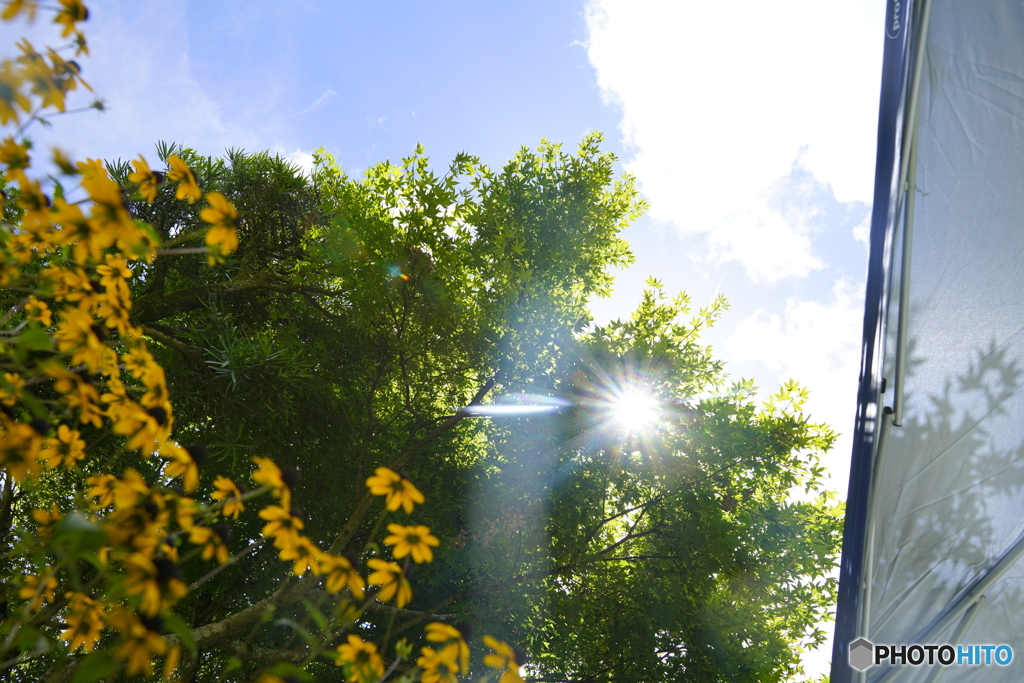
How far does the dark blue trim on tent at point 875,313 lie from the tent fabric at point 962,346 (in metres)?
0.03

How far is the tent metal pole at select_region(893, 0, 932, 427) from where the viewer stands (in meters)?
2.30

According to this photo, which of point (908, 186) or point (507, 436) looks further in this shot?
point (507, 436)

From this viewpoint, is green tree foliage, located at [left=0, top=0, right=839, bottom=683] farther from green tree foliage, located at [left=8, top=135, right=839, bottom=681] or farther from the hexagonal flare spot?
the hexagonal flare spot

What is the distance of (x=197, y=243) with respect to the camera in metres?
6.16

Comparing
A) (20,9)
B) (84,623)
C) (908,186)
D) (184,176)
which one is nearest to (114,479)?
(84,623)

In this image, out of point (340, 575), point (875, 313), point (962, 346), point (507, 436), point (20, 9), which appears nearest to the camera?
point (20, 9)

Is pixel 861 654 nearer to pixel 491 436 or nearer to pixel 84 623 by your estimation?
pixel 84 623

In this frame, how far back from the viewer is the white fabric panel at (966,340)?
238 centimetres

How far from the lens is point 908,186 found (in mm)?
2408

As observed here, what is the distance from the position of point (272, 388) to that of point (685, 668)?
4499mm

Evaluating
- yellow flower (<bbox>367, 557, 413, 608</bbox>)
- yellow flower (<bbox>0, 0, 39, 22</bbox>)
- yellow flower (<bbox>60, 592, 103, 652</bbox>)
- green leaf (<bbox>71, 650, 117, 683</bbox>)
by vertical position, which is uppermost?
yellow flower (<bbox>0, 0, 39, 22</bbox>)

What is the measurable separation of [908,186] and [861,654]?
193 cm

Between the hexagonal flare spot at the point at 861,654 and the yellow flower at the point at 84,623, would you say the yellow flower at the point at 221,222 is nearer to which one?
the yellow flower at the point at 84,623

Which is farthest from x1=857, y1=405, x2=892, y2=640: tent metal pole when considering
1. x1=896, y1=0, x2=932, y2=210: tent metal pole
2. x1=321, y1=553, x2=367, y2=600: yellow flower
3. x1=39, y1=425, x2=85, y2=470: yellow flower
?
x1=39, y1=425, x2=85, y2=470: yellow flower
